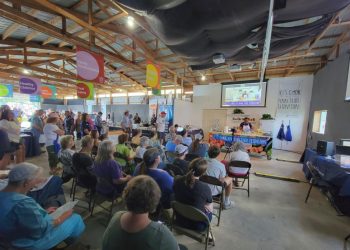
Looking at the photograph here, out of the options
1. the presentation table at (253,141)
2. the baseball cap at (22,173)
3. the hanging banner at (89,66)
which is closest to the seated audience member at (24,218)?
the baseball cap at (22,173)

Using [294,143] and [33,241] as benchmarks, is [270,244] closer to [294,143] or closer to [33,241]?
[33,241]

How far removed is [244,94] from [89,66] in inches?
272

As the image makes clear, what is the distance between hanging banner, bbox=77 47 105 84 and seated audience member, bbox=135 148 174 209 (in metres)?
3.09

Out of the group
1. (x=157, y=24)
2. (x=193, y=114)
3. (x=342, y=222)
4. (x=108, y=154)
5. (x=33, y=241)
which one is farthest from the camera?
(x=193, y=114)

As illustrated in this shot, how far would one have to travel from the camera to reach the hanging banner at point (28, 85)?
23.5 feet

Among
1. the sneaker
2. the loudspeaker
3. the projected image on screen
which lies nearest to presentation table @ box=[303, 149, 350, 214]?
the loudspeaker

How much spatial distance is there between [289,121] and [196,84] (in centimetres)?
539

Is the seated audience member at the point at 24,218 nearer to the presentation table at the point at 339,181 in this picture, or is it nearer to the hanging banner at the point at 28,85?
the presentation table at the point at 339,181

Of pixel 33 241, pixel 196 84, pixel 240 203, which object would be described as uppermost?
pixel 196 84

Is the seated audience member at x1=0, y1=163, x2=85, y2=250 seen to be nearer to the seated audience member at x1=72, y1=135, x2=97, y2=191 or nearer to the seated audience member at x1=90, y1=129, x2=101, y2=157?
the seated audience member at x1=72, y1=135, x2=97, y2=191

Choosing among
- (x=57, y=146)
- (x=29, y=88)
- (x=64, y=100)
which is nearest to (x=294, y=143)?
(x=57, y=146)

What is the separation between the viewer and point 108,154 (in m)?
2.24

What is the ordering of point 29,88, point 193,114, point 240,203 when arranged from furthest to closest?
point 193,114
point 29,88
point 240,203

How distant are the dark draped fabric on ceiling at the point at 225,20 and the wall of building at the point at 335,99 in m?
3.37
